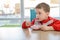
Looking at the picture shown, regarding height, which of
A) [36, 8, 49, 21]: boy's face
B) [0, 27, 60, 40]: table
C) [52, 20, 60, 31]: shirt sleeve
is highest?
[36, 8, 49, 21]: boy's face

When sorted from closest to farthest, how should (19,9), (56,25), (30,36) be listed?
(30,36) < (56,25) < (19,9)

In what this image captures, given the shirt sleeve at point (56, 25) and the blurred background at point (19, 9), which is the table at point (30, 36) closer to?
the shirt sleeve at point (56, 25)

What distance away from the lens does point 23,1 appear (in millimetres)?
2758

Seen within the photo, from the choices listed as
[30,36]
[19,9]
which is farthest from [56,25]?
[19,9]

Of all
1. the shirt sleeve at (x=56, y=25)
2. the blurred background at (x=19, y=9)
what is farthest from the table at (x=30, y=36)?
the blurred background at (x=19, y=9)

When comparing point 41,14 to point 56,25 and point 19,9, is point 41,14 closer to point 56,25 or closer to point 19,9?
point 56,25

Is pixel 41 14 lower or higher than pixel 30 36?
higher

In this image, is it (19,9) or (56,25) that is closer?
(56,25)

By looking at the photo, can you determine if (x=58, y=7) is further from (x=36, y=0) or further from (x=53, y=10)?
(x=36, y=0)

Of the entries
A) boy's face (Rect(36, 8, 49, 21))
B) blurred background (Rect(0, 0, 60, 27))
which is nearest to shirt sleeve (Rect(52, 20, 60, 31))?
boy's face (Rect(36, 8, 49, 21))

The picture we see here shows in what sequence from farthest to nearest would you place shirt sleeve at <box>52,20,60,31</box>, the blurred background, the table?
the blurred background
shirt sleeve at <box>52,20,60,31</box>
the table

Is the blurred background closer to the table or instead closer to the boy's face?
the boy's face

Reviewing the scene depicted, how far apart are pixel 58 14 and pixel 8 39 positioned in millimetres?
2055

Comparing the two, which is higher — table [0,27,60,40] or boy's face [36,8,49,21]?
boy's face [36,8,49,21]
